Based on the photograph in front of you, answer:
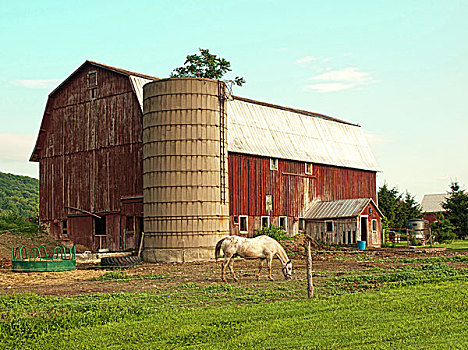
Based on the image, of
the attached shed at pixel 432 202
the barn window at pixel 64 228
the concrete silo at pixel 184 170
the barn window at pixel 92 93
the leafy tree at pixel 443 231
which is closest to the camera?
the concrete silo at pixel 184 170

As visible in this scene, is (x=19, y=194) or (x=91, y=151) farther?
(x=19, y=194)

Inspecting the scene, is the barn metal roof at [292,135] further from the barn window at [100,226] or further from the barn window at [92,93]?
the barn window at [100,226]

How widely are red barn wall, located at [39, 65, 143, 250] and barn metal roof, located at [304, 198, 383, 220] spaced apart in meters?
14.7

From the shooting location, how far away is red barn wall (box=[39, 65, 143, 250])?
38.0 metres

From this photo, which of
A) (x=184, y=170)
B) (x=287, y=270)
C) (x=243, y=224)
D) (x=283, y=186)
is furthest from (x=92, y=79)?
(x=287, y=270)

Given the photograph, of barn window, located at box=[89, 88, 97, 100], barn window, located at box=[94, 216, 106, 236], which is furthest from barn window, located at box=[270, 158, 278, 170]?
barn window, located at box=[89, 88, 97, 100]

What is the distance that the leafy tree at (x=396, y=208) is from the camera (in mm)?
64500

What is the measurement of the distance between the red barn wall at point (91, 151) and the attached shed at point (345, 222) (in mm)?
14771

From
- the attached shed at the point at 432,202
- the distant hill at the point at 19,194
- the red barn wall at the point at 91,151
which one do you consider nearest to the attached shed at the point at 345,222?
the red barn wall at the point at 91,151

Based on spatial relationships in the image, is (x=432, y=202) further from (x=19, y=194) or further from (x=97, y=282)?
(x=97, y=282)

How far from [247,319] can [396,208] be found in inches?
2250

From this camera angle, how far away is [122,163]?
38281 mm

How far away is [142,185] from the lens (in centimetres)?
3684

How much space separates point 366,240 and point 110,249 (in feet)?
62.5
